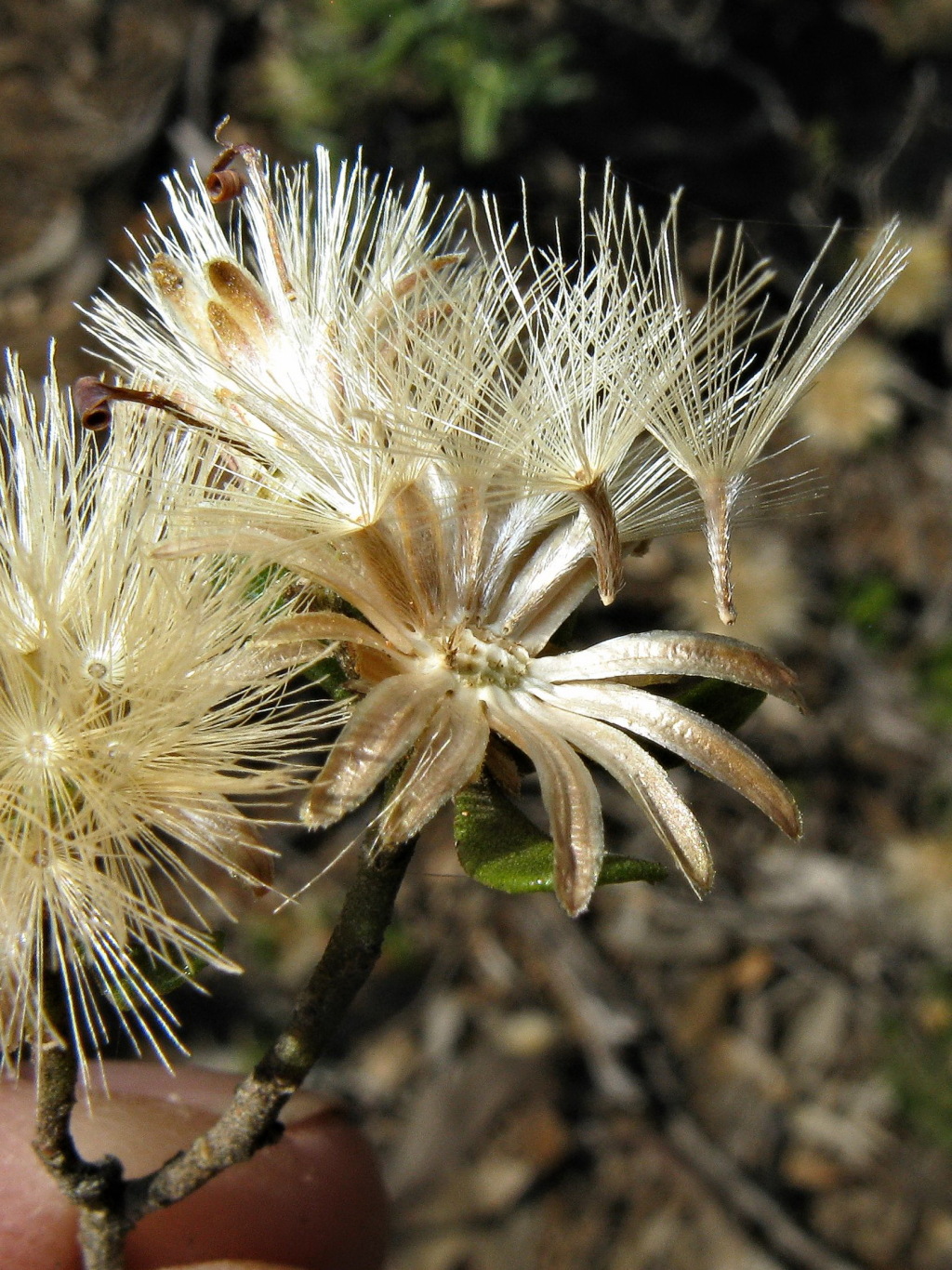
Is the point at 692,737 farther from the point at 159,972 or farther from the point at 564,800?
the point at 159,972

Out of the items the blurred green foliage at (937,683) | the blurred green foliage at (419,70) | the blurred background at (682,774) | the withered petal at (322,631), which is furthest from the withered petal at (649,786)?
the blurred green foliage at (937,683)

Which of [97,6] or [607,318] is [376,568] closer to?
[607,318]

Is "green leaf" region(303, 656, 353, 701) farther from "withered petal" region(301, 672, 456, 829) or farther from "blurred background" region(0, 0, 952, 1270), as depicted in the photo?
"blurred background" region(0, 0, 952, 1270)

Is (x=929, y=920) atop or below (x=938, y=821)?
below

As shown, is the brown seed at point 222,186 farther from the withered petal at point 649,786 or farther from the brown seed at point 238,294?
the withered petal at point 649,786

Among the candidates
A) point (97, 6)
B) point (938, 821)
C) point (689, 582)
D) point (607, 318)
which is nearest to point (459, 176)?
point (689, 582)

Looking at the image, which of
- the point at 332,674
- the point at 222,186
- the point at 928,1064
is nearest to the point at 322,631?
the point at 332,674

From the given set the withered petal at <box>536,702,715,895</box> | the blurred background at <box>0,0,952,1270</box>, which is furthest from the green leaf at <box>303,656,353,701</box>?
the blurred background at <box>0,0,952,1270</box>
